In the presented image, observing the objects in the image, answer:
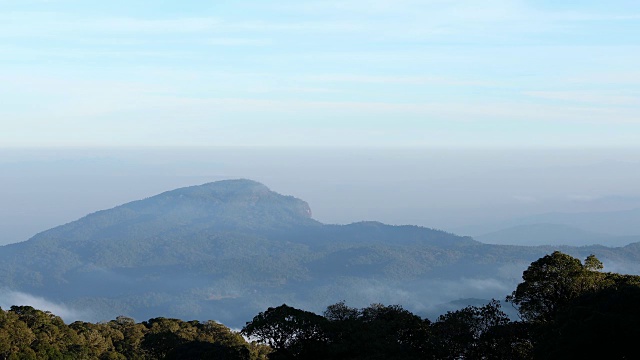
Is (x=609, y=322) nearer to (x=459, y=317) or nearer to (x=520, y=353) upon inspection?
(x=520, y=353)

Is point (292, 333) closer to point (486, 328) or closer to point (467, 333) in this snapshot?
point (467, 333)

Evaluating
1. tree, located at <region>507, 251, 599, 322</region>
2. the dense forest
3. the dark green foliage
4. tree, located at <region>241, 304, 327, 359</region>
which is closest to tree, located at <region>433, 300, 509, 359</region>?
Answer: the dense forest

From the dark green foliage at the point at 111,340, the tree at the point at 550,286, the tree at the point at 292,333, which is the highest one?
the tree at the point at 550,286

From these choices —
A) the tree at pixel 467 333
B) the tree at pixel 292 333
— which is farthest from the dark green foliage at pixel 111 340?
→ the tree at pixel 467 333

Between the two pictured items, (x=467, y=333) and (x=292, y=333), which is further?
(x=292, y=333)

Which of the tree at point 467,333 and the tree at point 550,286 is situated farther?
the tree at point 550,286

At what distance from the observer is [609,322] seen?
129 feet

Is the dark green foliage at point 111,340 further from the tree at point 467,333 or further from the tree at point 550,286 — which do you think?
the tree at point 550,286

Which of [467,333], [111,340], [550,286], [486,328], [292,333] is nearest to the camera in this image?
[467,333]

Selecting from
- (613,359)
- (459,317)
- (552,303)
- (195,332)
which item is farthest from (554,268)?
(195,332)

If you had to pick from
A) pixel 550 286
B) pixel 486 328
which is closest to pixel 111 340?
pixel 486 328

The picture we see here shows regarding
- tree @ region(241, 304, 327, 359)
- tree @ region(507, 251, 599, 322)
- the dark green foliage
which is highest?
tree @ region(507, 251, 599, 322)

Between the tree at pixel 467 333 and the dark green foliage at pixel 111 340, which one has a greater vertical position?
the tree at pixel 467 333

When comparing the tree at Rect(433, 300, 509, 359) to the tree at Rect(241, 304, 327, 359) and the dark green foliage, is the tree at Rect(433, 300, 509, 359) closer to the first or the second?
the tree at Rect(241, 304, 327, 359)
